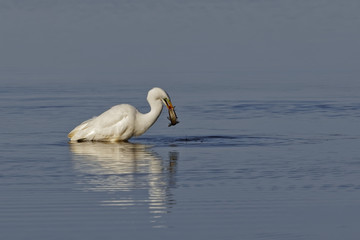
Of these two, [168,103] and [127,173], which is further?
[168,103]

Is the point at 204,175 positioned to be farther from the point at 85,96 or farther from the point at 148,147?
the point at 85,96

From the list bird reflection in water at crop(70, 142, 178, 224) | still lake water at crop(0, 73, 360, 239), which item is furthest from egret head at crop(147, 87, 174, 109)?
bird reflection in water at crop(70, 142, 178, 224)

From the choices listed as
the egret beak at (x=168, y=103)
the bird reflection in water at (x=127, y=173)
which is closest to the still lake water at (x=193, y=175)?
the bird reflection in water at (x=127, y=173)

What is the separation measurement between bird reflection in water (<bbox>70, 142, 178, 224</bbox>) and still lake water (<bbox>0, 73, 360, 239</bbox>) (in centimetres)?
2

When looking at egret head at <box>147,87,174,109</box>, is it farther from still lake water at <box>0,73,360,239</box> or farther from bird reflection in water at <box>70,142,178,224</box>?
bird reflection in water at <box>70,142,178,224</box>

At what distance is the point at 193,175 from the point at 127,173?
3.18 ft

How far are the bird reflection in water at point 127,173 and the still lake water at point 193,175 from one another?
2 centimetres

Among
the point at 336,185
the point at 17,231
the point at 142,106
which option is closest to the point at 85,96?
the point at 142,106

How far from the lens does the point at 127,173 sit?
15148 millimetres

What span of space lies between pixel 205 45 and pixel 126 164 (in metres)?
32.1

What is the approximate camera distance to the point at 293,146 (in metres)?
18.3

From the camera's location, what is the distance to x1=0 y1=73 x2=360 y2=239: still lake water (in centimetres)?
1138

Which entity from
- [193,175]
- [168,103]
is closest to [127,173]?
[193,175]

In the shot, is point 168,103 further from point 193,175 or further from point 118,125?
point 193,175
